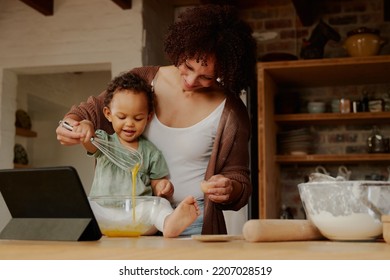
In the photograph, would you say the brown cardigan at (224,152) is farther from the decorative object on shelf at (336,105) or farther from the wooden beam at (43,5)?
the decorative object on shelf at (336,105)

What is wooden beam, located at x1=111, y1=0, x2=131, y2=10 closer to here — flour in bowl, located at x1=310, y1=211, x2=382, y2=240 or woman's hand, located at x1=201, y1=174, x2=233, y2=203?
woman's hand, located at x1=201, y1=174, x2=233, y2=203

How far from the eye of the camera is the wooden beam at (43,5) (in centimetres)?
369

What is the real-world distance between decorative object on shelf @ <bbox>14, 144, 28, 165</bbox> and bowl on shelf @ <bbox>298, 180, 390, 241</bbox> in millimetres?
3852

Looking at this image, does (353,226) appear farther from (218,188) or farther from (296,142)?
(296,142)

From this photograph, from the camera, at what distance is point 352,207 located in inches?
40.0

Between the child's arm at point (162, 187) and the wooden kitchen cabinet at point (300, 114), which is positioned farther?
the wooden kitchen cabinet at point (300, 114)

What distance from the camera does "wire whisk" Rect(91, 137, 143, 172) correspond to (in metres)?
1.66

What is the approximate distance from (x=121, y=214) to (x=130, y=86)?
571 mm

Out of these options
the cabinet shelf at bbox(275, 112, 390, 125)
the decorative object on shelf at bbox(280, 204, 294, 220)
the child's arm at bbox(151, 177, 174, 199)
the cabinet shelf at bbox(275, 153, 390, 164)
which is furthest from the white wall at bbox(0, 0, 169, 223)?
the child's arm at bbox(151, 177, 174, 199)

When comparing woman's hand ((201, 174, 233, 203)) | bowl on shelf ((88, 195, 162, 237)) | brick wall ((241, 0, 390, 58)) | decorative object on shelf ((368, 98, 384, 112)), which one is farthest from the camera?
brick wall ((241, 0, 390, 58))

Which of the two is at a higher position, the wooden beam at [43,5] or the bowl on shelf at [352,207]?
the wooden beam at [43,5]

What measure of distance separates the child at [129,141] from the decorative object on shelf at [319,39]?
2324 mm

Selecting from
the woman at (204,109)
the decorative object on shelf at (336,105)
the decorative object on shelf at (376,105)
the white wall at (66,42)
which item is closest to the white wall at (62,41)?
the white wall at (66,42)
